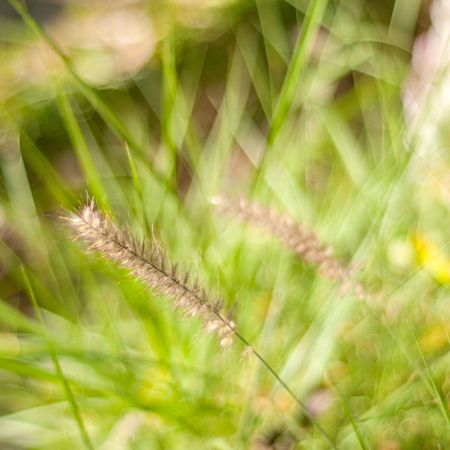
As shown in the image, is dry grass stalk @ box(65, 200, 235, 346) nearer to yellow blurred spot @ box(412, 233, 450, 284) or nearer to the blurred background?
the blurred background

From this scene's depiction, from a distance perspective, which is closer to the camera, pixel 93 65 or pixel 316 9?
pixel 316 9

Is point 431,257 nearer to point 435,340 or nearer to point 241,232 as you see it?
point 435,340

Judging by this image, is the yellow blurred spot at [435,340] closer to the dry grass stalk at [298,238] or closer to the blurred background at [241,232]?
the blurred background at [241,232]

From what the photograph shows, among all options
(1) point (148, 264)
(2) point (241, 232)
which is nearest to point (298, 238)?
(1) point (148, 264)

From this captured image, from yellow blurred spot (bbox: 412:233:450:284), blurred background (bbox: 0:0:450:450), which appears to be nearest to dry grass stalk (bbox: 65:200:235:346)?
blurred background (bbox: 0:0:450:450)

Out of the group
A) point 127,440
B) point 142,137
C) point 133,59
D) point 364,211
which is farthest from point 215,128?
point 127,440

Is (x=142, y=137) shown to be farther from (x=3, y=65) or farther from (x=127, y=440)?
(x=127, y=440)

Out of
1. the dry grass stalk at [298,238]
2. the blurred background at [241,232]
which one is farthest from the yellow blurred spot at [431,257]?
the dry grass stalk at [298,238]
